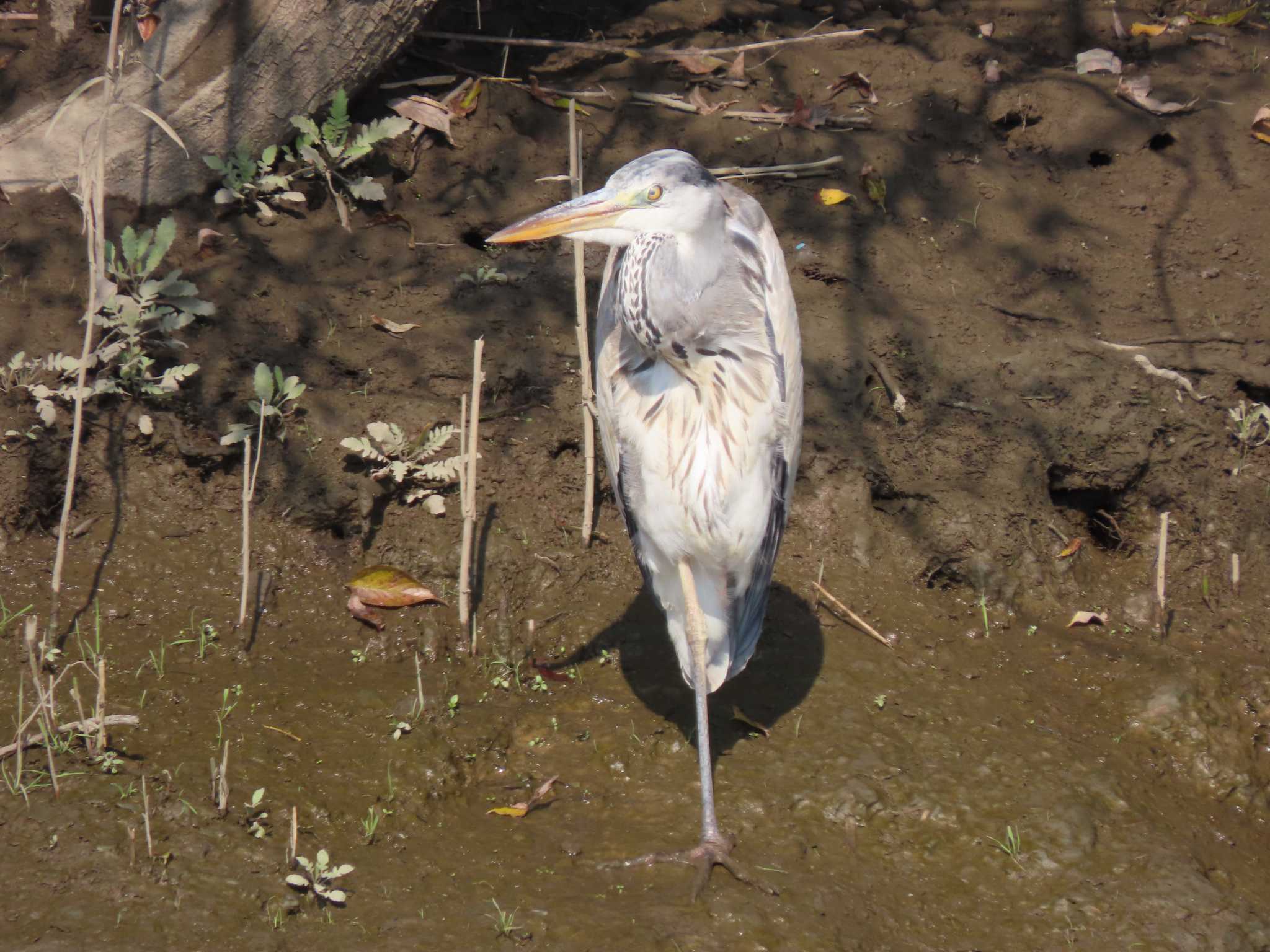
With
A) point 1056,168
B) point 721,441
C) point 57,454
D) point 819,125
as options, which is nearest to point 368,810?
point 721,441

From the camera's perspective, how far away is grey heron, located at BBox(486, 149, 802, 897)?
10.5ft

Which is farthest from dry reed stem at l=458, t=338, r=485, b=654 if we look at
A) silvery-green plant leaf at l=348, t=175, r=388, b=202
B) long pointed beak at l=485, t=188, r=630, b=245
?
silvery-green plant leaf at l=348, t=175, r=388, b=202

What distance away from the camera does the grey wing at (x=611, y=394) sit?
11.7ft

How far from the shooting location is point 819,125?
537cm

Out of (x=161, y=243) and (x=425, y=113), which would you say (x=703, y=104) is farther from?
(x=161, y=243)

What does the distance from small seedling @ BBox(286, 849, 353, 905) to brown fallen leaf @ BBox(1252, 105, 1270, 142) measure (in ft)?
15.6

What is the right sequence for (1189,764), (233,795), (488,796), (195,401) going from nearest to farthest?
(233,795), (488,796), (1189,764), (195,401)

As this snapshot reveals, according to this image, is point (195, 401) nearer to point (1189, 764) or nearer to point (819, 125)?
point (819, 125)

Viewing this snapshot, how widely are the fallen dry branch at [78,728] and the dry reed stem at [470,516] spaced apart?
1.01 meters

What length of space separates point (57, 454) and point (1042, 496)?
338 centimetres

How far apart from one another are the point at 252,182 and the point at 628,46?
6.29 ft

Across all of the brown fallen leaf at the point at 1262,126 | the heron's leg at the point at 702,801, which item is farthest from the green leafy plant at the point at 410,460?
the brown fallen leaf at the point at 1262,126

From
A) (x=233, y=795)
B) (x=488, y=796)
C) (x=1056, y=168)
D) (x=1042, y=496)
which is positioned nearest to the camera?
(x=233, y=795)

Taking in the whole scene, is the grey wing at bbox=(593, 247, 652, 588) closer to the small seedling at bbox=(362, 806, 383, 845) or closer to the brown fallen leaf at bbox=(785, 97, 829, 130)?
the small seedling at bbox=(362, 806, 383, 845)
